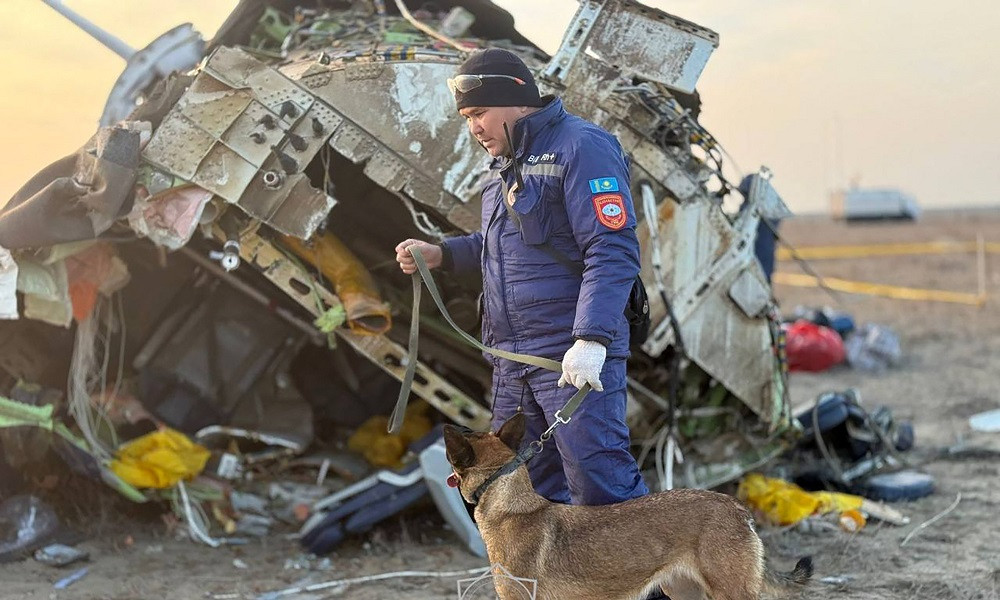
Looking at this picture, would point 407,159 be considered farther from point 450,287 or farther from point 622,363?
point 622,363

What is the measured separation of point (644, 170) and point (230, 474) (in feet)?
9.71

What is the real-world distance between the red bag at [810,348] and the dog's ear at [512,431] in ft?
24.5

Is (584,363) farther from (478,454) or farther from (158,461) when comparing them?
(158,461)

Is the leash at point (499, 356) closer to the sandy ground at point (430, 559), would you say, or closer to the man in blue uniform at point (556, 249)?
the man in blue uniform at point (556, 249)

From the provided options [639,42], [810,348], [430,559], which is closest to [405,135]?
[639,42]

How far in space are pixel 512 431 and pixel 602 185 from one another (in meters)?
0.87

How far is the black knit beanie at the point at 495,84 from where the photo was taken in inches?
142

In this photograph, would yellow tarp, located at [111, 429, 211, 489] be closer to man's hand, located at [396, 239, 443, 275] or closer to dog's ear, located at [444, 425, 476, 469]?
man's hand, located at [396, 239, 443, 275]

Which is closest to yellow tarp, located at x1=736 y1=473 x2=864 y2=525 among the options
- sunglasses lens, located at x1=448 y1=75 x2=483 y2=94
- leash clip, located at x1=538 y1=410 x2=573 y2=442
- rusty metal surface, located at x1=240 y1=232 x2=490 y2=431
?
rusty metal surface, located at x1=240 y1=232 x2=490 y2=431

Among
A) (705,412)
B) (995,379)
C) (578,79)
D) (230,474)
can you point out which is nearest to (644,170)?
(578,79)

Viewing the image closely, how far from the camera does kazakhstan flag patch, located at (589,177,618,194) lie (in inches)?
137

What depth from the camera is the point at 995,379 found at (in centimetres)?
996

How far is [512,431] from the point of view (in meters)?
3.36

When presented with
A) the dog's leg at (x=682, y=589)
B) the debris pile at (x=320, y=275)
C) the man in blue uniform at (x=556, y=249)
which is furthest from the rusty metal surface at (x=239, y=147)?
the dog's leg at (x=682, y=589)
